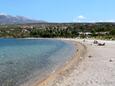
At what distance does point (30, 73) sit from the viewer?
25984 millimetres

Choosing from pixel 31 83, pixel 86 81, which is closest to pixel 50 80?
pixel 31 83

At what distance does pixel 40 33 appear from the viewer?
187 m

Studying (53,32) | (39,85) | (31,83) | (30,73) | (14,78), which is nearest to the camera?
(39,85)

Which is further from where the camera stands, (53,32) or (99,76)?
(53,32)

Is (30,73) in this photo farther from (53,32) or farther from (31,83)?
(53,32)

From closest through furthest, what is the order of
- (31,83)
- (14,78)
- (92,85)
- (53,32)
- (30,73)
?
1. (92,85)
2. (31,83)
3. (14,78)
4. (30,73)
5. (53,32)

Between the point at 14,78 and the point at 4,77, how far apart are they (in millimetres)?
890

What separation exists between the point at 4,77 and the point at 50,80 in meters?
4.01

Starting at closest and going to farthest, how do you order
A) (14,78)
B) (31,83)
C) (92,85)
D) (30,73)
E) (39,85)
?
(92,85)
(39,85)
(31,83)
(14,78)
(30,73)

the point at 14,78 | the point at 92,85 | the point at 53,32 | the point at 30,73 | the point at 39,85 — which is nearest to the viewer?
the point at 92,85

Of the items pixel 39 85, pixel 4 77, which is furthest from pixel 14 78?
pixel 39 85

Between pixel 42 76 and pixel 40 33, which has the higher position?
pixel 42 76

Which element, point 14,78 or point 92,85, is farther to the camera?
point 14,78

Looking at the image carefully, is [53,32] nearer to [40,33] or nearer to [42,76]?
[40,33]
